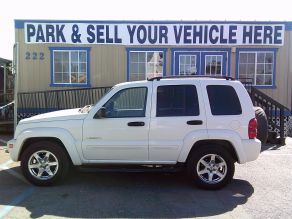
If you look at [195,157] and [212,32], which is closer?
[195,157]

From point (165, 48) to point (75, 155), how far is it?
8.54 m

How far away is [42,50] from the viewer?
13859 millimetres

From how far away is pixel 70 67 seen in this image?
14000 millimetres

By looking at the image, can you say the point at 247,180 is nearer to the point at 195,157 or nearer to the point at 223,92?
the point at 195,157

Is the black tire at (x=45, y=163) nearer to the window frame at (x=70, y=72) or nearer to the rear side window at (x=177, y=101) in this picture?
the rear side window at (x=177, y=101)

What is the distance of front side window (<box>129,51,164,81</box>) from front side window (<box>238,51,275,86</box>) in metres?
3.11

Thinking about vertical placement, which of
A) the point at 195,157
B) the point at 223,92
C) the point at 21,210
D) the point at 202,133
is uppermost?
the point at 223,92

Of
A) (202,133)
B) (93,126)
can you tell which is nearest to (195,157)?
(202,133)

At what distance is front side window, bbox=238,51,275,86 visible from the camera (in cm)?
1377

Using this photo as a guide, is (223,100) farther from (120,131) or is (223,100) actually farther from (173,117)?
(120,131)

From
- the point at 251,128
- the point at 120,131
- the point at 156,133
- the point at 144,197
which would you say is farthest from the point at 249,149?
the point at 120,131

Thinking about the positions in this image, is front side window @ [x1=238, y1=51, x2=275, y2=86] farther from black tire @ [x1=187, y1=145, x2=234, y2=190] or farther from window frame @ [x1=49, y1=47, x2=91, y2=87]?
black tire @ [x1=187, y1=145, x2=234, y2=190]

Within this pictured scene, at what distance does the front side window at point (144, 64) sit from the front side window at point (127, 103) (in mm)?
7943

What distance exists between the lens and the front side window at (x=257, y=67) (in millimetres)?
13773
